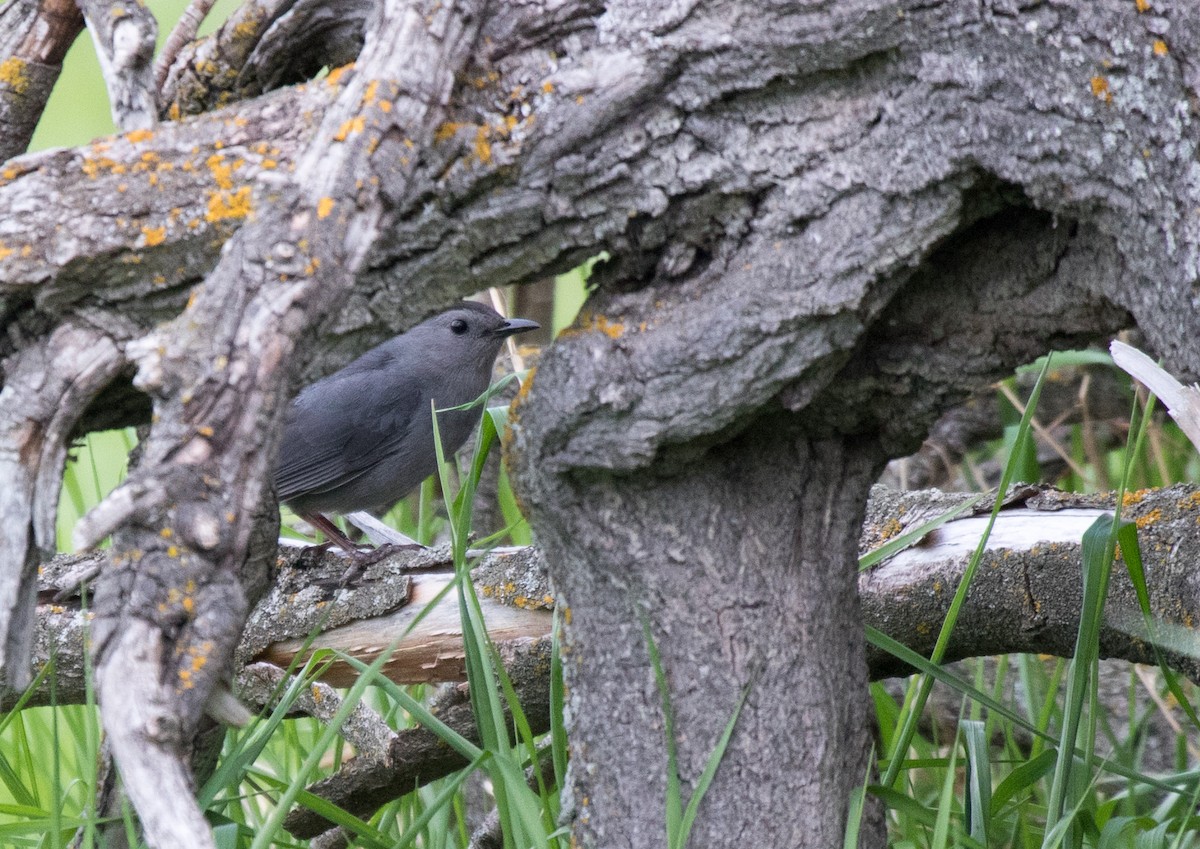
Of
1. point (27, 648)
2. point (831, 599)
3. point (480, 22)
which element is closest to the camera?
point (27, 648)

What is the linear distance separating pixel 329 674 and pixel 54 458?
155cm

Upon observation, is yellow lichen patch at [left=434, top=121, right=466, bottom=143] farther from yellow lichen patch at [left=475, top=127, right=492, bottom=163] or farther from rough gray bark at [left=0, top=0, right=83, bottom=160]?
rough gray bark at [left=0, top=0, right=83, bottom=160]

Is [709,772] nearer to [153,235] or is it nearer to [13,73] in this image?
[153,235]

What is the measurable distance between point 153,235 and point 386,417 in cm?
312

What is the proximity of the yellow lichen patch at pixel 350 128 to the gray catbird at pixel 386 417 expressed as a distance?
3.11 meters

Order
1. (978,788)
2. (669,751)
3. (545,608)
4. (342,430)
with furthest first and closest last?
1. (342,430)
2. (545,608)
3. (978,788)
4. (669,751)

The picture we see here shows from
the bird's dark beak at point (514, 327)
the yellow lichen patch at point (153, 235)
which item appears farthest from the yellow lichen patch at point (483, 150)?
the bird's dark beak at point (514, 327)

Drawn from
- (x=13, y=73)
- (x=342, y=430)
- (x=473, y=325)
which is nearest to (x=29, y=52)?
(x=13, y=73)

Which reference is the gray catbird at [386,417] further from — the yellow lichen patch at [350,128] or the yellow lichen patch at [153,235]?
the yellow lichen patch at [350,128]

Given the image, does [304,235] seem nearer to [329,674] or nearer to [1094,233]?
[1094,233]

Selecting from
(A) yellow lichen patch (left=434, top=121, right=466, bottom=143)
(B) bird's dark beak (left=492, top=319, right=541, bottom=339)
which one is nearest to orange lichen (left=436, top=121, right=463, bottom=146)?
(A) yellow lichen patch (left=434, top=121, right=466, bottom=143)

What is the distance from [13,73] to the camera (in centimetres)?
200

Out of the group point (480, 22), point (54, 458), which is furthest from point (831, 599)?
point (54, 458)

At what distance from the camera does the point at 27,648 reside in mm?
1406
